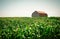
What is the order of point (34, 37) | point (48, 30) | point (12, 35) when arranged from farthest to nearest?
point (48, 30) → point (34, 37) → point (12, 35)

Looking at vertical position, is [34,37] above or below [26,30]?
below

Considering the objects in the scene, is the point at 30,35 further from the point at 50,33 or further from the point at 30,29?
the point at 50,33

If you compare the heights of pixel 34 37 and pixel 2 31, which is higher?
pixel 2 31

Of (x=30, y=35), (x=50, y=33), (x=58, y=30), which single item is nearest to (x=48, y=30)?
(x=50, y=33)

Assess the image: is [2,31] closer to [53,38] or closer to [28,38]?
[28,38]

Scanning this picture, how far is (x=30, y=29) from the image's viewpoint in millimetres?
4871

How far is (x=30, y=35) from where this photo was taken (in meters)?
4.75

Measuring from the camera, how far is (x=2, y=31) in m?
4.54

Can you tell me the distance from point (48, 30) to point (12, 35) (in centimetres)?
158

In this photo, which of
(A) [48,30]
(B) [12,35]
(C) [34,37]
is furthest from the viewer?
(A) [48,30]

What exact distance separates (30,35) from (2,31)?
108 centimetres

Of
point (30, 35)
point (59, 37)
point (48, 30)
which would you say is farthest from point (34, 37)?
point (59, 37)

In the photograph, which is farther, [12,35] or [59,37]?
[59,37]

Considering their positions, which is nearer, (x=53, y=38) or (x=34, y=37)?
(x=34, y=37)
